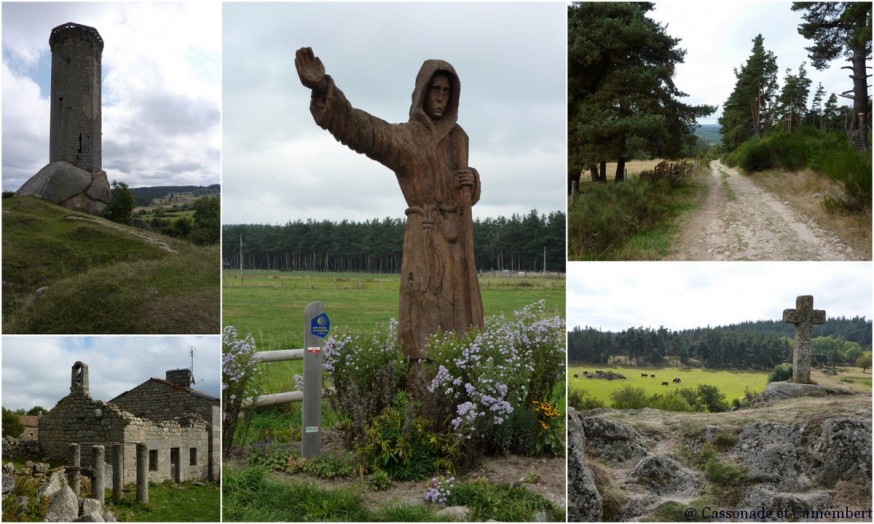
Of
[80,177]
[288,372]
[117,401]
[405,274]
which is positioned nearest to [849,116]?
[405,274]

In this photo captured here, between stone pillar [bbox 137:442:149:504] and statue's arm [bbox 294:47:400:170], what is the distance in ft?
10.5

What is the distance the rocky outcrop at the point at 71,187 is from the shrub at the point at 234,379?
314 centimetres

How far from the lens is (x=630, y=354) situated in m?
6.30

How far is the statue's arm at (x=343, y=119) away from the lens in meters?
5.32

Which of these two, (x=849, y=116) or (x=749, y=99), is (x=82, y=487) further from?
(x=849, y=116)

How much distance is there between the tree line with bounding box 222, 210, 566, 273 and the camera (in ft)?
29.0

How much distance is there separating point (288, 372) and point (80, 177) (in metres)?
3.36

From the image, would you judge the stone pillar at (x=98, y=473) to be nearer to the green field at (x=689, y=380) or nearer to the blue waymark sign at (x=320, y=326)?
the blue waymark sign at (x=320, y=326)

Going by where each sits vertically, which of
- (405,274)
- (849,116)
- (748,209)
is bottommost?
(405,274)

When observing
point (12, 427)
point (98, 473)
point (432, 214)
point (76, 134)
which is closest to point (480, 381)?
point (432, 214)

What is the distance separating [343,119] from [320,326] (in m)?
1.80

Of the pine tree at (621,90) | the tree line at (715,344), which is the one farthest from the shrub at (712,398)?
the pine tree at (621,90)

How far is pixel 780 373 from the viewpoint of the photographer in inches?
254

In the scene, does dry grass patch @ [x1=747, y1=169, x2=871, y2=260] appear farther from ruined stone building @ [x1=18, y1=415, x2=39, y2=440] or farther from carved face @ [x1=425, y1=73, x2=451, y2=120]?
ruined stone building @ [x1=18, y1=415, x2=39, y2=440]
